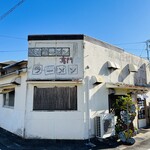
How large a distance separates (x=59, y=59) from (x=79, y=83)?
5.76ft

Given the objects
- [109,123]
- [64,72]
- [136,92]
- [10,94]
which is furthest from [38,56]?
[136,92]

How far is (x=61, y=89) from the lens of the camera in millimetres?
8570

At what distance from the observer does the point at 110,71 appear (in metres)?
10.2

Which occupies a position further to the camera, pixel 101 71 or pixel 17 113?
pixel 101 71

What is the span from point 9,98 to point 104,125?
23.3 feet

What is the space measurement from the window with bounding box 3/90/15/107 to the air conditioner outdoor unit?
5925 millimetres

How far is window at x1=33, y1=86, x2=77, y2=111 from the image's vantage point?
27.6ft

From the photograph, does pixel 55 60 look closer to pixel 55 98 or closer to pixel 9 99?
pixel 55 98

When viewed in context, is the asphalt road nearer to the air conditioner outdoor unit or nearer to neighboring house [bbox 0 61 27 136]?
the air conditioner outdoor unit

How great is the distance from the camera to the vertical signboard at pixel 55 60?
852cm

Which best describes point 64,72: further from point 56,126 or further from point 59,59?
point 56,126

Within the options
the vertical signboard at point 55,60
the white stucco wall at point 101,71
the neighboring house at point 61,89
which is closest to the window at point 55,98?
the neighboring house at point 61,89

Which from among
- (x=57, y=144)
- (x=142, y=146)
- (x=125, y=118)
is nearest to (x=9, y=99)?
(x=57, y=144)

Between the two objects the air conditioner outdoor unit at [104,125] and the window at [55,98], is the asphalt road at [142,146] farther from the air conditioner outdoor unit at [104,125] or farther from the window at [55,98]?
the window at [55,98]
